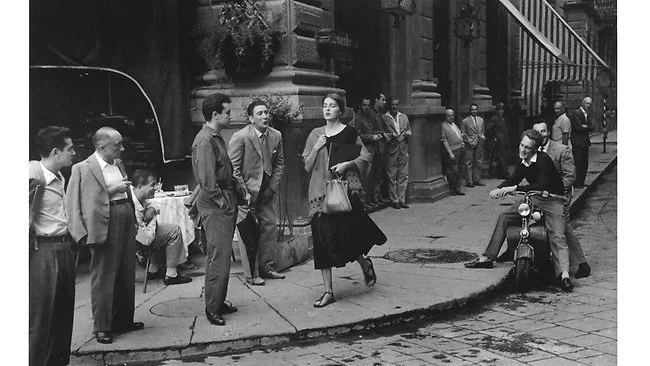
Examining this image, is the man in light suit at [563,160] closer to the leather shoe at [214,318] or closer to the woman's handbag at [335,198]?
the woman's handbag at [335,198]

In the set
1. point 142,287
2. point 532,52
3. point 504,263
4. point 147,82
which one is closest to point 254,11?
point 147,82

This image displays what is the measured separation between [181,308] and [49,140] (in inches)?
97.2

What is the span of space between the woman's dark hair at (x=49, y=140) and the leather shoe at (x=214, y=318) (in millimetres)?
2112

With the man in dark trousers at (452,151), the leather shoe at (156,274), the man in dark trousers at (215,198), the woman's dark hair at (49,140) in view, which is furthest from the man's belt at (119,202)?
the man in dark trousers at (452,151)

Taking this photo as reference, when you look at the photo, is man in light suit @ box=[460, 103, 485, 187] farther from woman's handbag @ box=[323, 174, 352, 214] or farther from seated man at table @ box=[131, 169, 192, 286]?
woman's handbag @ box=[323, 174, 352, 214]

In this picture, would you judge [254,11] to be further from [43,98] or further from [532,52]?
[532,52]

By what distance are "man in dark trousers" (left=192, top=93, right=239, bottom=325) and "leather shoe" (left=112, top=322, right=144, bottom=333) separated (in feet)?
1.90

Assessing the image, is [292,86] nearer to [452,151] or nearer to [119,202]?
[119,202]

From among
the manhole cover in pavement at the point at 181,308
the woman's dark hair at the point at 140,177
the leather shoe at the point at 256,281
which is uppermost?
the woman's dark hair at the point at 140,177

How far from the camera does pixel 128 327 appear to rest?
6551mm

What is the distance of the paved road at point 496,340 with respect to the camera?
6.00m

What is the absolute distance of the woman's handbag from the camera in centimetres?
728

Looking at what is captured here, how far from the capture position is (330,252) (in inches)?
286

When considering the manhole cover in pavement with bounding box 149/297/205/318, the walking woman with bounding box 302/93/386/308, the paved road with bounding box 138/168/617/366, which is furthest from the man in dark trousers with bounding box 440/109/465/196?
the manhole cover in pavement with bounding box 149/297/205/318
